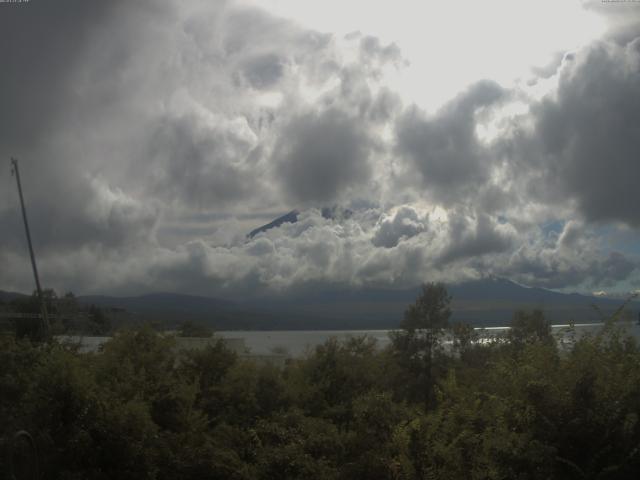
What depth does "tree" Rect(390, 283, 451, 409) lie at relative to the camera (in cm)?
2764

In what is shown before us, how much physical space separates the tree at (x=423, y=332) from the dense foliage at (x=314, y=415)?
29.5 feet

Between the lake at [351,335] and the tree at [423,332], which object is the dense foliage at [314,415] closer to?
the lake at [351,335]

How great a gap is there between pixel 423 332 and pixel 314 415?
44.0 feet

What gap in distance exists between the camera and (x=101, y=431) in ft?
42.7

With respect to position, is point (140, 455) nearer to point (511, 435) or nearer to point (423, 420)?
point (423, 420)

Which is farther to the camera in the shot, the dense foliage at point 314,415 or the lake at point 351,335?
the lake at point 351,335

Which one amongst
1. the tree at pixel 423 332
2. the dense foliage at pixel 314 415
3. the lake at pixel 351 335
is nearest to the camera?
the dense foliage at pixel 314 415

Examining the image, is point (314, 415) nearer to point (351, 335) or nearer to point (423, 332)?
point (351, 335)

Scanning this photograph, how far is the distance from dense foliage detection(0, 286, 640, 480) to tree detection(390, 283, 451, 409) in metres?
9.00

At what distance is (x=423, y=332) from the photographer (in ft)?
97.3

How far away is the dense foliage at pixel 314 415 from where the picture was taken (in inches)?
427

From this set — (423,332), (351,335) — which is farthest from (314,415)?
(423,332)

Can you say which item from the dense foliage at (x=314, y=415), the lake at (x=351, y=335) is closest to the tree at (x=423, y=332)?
the lake at (x=351, y=335)

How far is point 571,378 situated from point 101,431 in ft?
27.4
